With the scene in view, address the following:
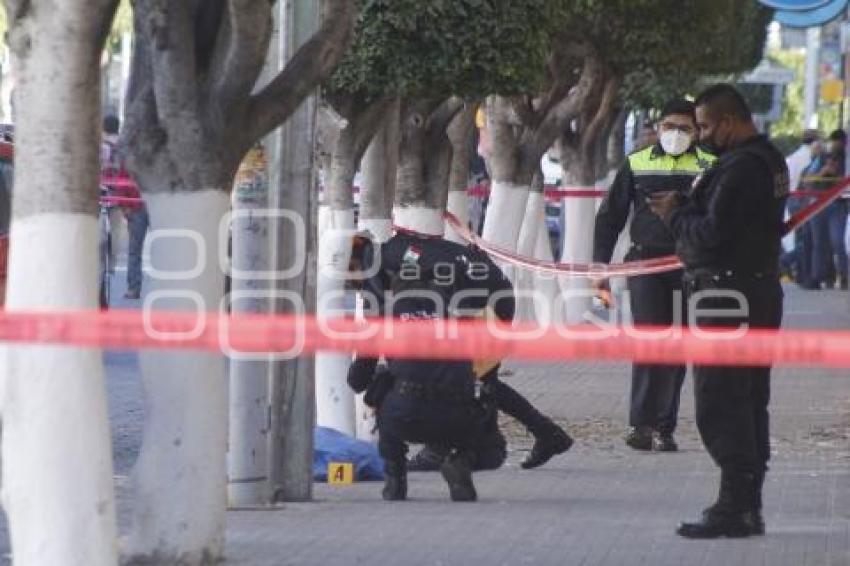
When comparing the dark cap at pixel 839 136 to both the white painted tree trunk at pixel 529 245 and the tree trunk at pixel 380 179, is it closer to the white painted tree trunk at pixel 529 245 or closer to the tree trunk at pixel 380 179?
the white painted tree trunk at pixel 529 245

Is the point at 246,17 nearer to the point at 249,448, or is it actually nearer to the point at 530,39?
the point at 249,448

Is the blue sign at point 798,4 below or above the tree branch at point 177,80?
above

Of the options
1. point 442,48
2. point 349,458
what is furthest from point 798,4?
point 349,458

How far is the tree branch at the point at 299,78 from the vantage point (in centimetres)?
787

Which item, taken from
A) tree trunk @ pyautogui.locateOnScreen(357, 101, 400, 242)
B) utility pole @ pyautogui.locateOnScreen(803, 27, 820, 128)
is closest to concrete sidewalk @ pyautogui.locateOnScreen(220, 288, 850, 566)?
tree trunk @ pyautogui.locateOnScreen(357, 101, 400, 242)

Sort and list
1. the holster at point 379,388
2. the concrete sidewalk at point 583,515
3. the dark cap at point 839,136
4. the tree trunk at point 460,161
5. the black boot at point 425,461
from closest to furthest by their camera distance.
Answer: the concrete sidewalk at point 583,515 → the holster at point 379,388 → the black boot at point 425,461 → the tree trunk at point 460,161 → the dark cap at point 839,136

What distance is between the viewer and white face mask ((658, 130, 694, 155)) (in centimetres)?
1232

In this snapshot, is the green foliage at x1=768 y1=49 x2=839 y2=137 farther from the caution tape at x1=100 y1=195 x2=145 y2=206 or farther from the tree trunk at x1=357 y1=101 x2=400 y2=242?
the tree trunk at x1=357 y1=101 x2=400 y2=242

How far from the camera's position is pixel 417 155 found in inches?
541

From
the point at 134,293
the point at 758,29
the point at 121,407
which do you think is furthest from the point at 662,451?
the point at 758,29

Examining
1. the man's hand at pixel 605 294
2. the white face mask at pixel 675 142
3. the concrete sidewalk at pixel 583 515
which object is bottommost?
the concrete sidewalk at pixel 583 515

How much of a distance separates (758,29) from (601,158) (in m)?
4.71

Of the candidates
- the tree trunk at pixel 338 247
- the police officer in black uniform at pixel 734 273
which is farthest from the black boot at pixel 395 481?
the police officer in black uniform at pixel 734 273

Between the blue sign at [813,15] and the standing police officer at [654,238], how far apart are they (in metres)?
7.87
